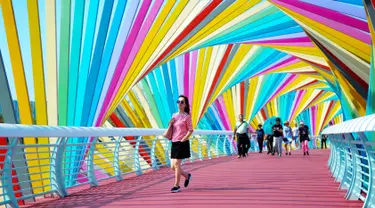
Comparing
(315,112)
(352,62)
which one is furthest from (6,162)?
(315,112)

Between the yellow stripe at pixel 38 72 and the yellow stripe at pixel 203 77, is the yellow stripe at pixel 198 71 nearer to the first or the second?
the yellow stripe at pixel 203 77

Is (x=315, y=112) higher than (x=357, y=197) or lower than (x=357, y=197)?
higher

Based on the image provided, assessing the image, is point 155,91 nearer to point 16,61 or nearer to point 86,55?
point 86,55

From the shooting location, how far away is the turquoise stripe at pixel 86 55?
42.0 ft

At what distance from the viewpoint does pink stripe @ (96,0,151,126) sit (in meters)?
13.8

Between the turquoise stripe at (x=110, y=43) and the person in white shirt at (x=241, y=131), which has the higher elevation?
the turquoise stripe at (x=110, y=43)

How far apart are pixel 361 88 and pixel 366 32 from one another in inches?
54.8

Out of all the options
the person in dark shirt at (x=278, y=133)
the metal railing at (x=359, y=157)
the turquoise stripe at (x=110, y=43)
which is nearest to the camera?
the metal railing at (x=359, y=157)

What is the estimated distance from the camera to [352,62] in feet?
37.2

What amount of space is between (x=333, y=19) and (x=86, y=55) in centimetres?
605

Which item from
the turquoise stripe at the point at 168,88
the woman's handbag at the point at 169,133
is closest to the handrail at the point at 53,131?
the woman's handbag at the point at 169,133

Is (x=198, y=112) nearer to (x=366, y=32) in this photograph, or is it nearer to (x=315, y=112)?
(x=366, y=32)

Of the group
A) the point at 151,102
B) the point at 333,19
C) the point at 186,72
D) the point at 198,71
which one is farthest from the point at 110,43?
the point at 151,102

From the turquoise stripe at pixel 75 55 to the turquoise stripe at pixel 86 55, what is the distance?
158 millimetres
